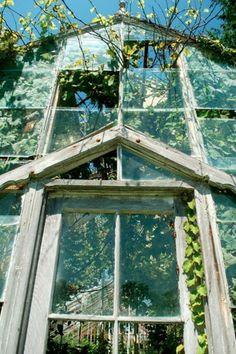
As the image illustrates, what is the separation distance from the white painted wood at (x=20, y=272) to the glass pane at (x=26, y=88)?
1.09 m

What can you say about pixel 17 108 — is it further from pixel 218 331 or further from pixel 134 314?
pixel 218 331

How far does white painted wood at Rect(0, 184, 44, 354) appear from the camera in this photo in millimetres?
1950

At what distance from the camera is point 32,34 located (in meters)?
3.86

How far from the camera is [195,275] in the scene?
2176 mm

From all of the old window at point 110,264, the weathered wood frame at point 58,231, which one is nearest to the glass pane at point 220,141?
the weathered wood frame at point 58,231

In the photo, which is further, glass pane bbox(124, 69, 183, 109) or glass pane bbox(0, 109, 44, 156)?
glass pane bbox(124, 69, 183, 109)

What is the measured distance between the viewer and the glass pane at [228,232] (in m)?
2.19

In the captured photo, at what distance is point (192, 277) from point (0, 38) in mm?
3158

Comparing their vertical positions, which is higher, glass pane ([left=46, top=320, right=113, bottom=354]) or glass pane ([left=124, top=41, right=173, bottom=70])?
glass pane ([left=124, top=41, right=173, bottom=70])

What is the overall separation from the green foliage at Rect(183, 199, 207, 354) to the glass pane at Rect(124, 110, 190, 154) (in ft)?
2.27

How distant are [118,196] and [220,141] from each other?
1046 mm

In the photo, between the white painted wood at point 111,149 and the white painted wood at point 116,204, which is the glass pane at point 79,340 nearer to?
the white painted wood at point 116,204

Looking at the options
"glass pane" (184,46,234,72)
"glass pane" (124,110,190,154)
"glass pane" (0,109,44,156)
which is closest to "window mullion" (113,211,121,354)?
"glass pane" (124,110,190,154)

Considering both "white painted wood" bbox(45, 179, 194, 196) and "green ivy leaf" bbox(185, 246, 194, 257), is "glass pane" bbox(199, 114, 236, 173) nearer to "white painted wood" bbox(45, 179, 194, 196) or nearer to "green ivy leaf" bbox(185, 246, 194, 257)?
"white painted wood" bbox(45, 179, 194, 196)
